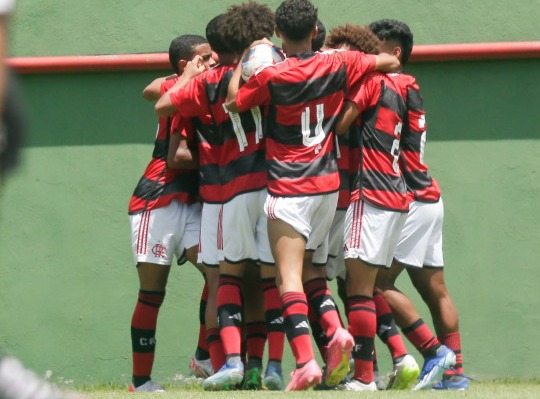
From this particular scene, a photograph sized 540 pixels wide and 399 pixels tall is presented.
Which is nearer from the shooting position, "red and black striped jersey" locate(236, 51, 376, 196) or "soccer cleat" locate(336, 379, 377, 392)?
"red and black striped jersey" locate(236, 51, 376, 196)

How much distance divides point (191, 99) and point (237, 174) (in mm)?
468

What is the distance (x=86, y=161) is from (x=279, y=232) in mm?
2755

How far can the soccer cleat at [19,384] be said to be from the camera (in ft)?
8.50

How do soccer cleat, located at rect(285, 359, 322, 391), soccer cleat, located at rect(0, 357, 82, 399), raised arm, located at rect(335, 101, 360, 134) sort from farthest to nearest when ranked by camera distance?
raised arm, located at rect(335, 101, 360, 134) → soccer cleat, located at rect(285, 359, 322, 391) → soccer cleat, located at rect(0, 357, 82, 399)

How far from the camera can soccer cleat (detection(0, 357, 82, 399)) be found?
2.59m

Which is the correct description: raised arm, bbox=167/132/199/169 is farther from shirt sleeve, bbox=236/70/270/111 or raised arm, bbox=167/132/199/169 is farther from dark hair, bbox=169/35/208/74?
shirt sleeve, bbox=236/70/270/111

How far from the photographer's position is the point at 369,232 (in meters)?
5.95

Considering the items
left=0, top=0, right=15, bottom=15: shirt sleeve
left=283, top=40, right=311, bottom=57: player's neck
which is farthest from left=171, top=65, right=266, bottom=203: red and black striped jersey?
left=0, top=0, right=15, bottom=15: shirt sleeve

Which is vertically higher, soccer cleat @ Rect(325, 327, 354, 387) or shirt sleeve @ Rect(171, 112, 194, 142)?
shirt sleeve @ Rect(171, 112, 194, 142)

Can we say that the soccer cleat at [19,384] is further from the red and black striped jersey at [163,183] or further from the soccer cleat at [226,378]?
the red and black striped jersey at [163,183]

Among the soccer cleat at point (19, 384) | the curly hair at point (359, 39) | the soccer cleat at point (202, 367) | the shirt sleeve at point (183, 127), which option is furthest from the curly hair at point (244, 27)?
the soccer cleat at point (19, 384)

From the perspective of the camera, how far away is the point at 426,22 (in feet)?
25.7

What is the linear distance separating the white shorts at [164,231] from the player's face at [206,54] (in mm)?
817

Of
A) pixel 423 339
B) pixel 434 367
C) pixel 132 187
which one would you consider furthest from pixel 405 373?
pixel 132 187
